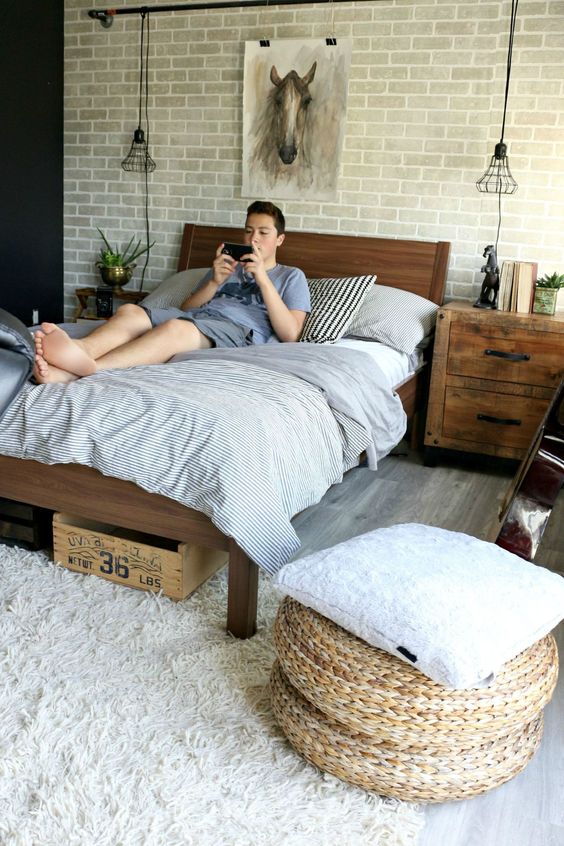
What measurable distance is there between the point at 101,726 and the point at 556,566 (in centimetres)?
170

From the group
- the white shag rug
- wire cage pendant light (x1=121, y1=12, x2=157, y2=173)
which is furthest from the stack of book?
wire cage pendant light (x1=121, y1=12, x2=157, y2=173)

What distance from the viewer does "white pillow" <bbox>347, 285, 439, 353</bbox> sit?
11.9ft

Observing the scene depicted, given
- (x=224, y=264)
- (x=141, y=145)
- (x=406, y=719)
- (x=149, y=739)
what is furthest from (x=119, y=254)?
(x=406, y=719)

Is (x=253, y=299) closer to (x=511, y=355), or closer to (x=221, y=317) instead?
(x=221, y=317)

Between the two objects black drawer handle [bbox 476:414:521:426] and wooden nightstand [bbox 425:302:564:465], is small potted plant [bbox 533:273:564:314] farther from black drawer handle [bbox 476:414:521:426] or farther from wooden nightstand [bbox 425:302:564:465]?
black drawer handle [bbox 476:414:521:426]

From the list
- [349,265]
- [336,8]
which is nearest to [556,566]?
[349,265]

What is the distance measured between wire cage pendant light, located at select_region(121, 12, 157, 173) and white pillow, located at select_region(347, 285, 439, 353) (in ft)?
5.46

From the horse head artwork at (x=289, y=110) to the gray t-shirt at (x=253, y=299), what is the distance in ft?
3.25

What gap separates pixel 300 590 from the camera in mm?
1688

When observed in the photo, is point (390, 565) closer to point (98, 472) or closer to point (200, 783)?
point (200, 783)

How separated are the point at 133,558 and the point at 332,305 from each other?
1734 mm

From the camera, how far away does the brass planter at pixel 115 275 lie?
4.55m

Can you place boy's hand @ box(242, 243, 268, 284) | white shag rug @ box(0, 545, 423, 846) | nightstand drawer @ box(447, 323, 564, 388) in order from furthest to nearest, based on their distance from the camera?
nightstand drawer @ box(447, 323, 564, 388) → boy's hand @ box(242, 243, 268, 284) → white shag rug @ box(0, 545, 423, 846)

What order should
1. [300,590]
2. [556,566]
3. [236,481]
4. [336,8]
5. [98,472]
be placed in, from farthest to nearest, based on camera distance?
1. [336,8]
2. [556,566]
3. [98,472]
4. [236,481]
5. [300,590]
